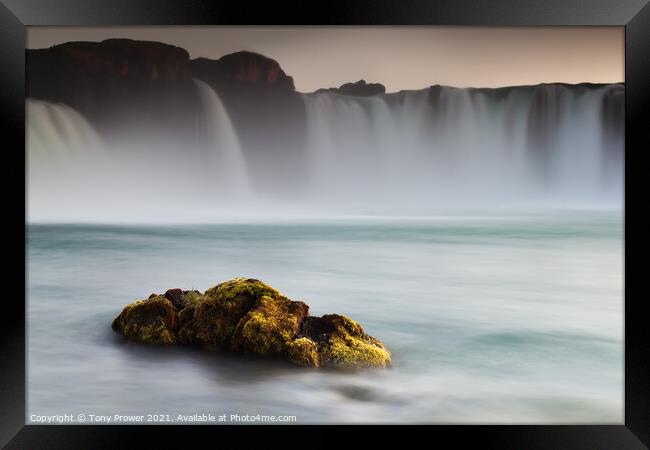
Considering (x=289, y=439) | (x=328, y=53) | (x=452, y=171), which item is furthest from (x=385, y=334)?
(x=328, y=53)

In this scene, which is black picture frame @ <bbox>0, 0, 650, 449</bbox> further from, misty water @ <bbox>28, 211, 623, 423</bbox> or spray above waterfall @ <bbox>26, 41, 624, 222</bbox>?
spray above waterfall @ <bbox>26, 41, 624, 222</bbox>

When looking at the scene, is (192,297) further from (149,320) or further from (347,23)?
(347,23)

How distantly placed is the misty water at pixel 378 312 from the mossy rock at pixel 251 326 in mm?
75

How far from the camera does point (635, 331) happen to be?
255 cm

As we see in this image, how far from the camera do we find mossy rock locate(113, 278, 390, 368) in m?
2.81

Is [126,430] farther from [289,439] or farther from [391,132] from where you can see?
[391,132]

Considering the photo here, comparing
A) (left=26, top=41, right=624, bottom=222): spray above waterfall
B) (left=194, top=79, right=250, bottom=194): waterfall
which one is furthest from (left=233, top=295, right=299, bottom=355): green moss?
(left=194, top=79, right=250, bottom=194): waterfall

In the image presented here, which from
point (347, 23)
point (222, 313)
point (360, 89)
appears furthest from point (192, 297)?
point (347, 23)

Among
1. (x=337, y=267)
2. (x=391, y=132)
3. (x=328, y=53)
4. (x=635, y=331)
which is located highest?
(x=328, y=53)

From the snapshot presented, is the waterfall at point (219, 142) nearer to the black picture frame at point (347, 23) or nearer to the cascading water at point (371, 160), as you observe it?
the cascading water at point (371, 160)

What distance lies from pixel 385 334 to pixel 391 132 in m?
1.33

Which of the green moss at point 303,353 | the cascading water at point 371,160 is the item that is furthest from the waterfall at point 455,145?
the green moss at point 303,353

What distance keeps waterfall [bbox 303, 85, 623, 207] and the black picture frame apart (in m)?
0.41

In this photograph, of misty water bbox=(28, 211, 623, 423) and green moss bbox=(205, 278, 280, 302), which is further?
green moss bbox=(205, 278, 280, 302)
